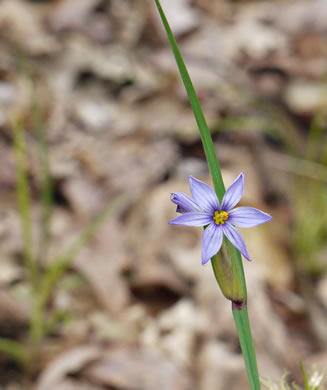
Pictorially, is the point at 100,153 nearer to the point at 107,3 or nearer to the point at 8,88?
the point at 8,88

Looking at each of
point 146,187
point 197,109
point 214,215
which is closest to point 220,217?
point 214,215

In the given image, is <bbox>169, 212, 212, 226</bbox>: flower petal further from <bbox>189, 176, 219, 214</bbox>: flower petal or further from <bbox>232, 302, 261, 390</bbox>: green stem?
<bbox>232, 302, 261, 390</bbox>: green stem

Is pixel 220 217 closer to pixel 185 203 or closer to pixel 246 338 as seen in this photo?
pixel 185 203

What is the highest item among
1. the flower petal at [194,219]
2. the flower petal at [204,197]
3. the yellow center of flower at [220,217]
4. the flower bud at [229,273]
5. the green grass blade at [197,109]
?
the green grass blade at [197,109]

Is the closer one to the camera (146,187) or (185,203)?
(185,203)

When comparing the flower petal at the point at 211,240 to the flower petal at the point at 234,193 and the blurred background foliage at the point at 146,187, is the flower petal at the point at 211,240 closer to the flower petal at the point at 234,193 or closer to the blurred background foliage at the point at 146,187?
the flower petal at the point at 234,193

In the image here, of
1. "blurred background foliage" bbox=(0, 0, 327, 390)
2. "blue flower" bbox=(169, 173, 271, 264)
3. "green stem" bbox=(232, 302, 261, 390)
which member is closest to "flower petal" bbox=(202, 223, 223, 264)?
"blue flower" bbox=(169, 173, 271, 264)

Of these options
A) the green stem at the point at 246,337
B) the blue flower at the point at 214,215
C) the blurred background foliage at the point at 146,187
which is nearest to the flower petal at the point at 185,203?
the blue flower at the point at 214,215

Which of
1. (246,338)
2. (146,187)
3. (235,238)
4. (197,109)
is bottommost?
(246,338)
